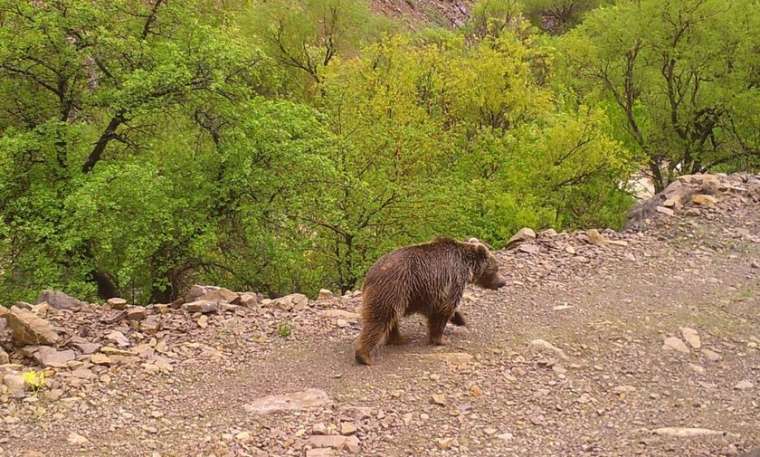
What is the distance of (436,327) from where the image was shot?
850cm

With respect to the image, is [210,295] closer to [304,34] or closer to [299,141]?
[299,141]

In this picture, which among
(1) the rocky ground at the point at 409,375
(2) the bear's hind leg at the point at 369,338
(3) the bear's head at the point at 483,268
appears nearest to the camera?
(1) the rocky ground at the point at 409,375

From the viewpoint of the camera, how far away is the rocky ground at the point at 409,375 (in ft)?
21.9

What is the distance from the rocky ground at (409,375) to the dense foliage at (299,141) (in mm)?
5202

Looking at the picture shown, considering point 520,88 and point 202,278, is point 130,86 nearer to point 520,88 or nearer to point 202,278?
point 202,278

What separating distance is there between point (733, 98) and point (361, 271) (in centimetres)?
1529

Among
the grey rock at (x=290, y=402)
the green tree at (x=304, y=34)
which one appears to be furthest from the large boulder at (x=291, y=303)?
the green tree at (x=304, y=34)

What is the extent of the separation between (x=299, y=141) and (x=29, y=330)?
8.75 metres

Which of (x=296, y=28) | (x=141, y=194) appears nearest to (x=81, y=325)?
(x=141, y=194)

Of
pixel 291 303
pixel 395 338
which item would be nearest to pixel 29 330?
pixel 291 303

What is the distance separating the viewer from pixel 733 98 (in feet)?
79.8

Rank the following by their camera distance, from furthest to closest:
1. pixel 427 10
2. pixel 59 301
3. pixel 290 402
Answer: pixel 427 10
pixel 59 301
pixel 290 402

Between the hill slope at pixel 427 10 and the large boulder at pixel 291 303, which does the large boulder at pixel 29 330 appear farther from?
the hill slope at pixel 427 10

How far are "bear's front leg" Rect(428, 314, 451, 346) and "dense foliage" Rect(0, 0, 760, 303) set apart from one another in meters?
6.88
